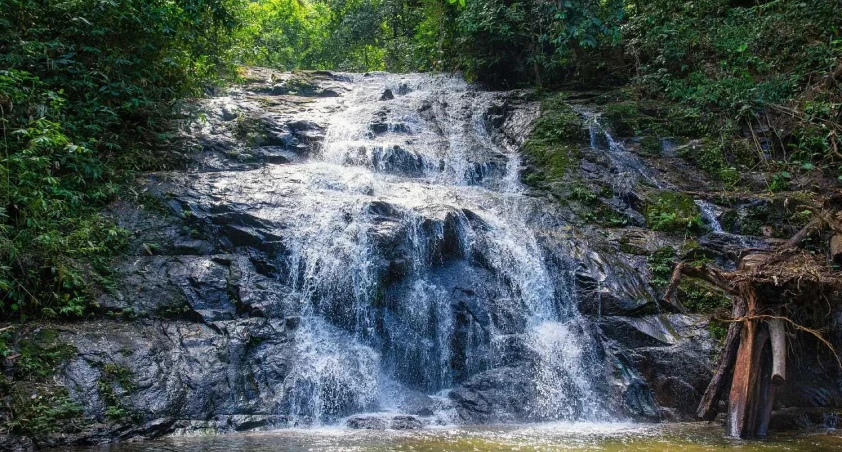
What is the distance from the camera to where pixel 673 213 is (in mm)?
10336

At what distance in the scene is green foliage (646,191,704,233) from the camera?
33.1ft

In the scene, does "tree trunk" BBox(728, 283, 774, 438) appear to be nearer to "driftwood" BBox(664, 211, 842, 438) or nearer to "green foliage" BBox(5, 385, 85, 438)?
"driftwood" BBox(664, 211, 842, 438)

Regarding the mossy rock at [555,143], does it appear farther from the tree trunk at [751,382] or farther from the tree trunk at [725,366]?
the tree trunk at [751,382]

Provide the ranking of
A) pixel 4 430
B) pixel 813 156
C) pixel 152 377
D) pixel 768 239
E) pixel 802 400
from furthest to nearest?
pixel 813 156 < pixel 768 239 < pixel 802 400 < pixel 152 377 < pixel 4 430

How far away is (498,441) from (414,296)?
3122 millimetres

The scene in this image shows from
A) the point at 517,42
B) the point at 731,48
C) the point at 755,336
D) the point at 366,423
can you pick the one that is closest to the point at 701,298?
the point at 755,336

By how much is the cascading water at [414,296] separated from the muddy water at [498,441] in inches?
32.2

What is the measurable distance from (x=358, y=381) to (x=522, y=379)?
2222 mm

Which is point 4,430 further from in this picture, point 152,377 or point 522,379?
point 522,379

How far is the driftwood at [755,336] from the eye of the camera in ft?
20.5

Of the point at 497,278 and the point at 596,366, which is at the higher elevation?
the point at 497,278

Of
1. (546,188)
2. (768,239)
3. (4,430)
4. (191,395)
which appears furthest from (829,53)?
(4,430)

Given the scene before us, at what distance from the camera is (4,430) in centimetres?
571

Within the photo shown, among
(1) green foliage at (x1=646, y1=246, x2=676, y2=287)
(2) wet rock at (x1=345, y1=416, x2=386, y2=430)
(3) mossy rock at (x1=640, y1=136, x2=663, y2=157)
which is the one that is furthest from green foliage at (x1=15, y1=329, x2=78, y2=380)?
(3) mossy rock at (x1=640, y1=136, x2=663, y2=157)
